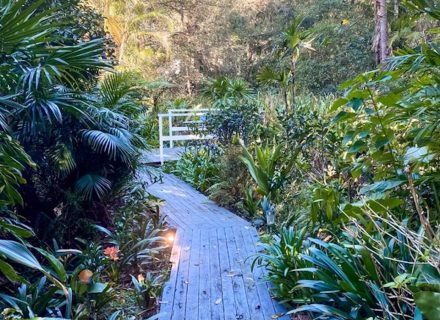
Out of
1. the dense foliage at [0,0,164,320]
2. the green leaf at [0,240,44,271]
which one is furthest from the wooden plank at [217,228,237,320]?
the green leaf at [0,240,44,271]

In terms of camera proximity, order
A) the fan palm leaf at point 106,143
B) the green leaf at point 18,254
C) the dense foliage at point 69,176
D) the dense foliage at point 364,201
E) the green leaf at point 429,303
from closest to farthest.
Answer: the green leaf at point 429,303 → the green leaf at point 18,254 → the dense foliage at point 364,201 → the dense foliage at point 69,176 → the fan palm leaf at point 106,143

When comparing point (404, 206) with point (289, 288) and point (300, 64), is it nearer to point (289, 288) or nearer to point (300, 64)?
point (289, 288)

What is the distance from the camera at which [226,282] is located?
10.4ft

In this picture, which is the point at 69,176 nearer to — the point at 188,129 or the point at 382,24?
the point at 188,129

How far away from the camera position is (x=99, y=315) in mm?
2812

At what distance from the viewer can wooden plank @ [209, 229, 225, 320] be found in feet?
8.96

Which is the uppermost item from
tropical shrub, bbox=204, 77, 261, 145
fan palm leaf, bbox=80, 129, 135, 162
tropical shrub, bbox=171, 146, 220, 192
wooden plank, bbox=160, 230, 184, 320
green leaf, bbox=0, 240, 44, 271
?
tropical shrub, bbox=204, 77, 261, 145

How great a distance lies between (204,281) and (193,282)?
0.30ft

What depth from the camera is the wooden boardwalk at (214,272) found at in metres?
2.75

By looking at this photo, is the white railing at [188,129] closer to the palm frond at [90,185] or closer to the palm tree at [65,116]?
the palm tree at [65,116]

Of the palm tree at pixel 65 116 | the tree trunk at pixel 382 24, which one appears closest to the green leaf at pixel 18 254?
the palm tree at pixel 65 116

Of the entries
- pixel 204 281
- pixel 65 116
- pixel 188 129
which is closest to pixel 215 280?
pixel 204 281

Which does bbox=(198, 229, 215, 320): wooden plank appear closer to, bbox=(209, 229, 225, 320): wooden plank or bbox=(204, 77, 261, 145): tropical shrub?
bbox=(209, 229, 225, 320): wooden plank

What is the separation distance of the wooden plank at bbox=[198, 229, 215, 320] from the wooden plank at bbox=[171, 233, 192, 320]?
0.41 ft
